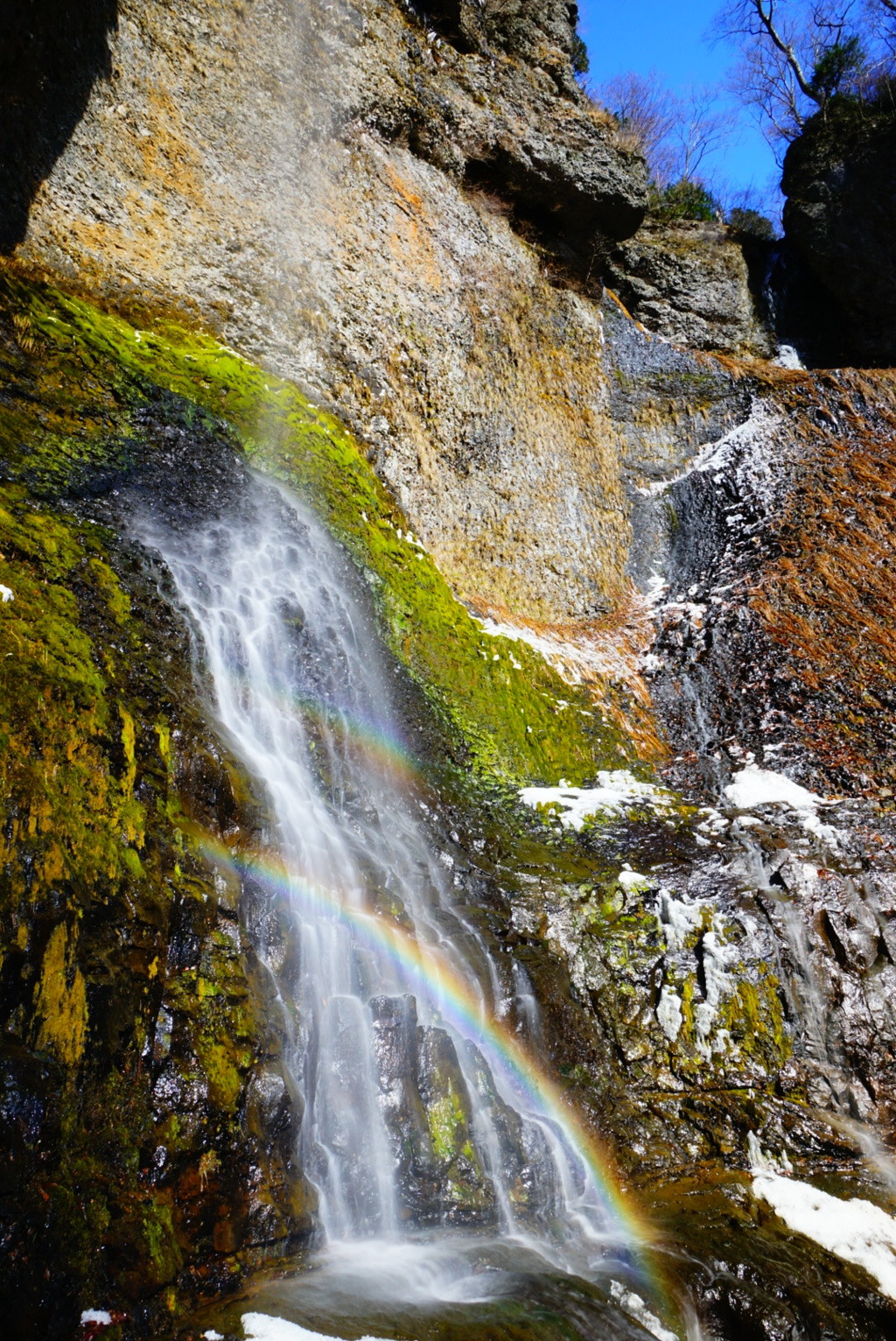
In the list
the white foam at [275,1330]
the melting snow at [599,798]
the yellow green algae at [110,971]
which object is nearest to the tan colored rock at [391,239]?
the melting snow at [599,798]

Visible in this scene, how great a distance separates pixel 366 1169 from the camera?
3922 millimetres

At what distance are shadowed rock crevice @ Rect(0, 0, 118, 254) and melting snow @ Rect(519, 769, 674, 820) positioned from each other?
695 centimetres

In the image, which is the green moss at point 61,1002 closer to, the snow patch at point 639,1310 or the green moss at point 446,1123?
the green moss at point 446,1123

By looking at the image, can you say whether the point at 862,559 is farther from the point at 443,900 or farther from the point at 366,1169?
the point at 366,1169

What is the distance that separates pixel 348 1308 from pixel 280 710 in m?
3.54

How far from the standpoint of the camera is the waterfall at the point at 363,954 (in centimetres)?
399

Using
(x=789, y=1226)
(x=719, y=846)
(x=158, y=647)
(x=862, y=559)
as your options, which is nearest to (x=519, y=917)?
(x=719, y=846)

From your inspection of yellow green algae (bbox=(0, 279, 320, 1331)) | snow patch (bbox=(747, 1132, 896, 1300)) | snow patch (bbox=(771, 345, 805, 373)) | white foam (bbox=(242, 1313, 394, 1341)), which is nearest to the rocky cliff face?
yellow green algae (bbox=(0, 279, 320, 1331))

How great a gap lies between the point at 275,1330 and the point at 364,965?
185cm

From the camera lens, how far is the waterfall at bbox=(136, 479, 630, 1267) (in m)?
3.99

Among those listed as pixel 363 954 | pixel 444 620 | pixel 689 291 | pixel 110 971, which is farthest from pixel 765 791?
pixel 689 291

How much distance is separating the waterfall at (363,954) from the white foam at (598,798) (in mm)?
1372

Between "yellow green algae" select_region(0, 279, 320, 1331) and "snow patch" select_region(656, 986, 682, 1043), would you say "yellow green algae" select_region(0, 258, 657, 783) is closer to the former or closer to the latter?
"yellow green algae" select_region(0, 279, 320, 1331)

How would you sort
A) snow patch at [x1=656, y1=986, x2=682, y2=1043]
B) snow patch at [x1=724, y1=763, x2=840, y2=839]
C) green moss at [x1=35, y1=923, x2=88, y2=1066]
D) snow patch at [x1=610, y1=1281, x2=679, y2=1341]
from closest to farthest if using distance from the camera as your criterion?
1. green moss at [x1=35, y1=923, x2=88, y2=1066]
2. snow patch at [x1=610, y1=1281, x2=679, y2=1341]
3. snow patch at [x1=656, y1=986, x2=682, y2=1043]
4. snow patch at [x1=724, y1=763, x2=840, y2=839]
